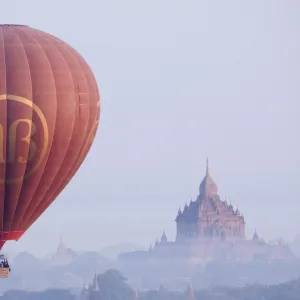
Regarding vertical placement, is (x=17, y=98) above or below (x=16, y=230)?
above

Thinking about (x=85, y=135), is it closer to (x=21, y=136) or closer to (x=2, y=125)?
(x=21, y=136)

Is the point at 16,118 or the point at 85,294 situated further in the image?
the point at 85,294

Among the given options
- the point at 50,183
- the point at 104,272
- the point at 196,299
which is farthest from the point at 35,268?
the point at 50,183

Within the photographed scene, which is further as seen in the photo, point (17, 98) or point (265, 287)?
point (265, 287)

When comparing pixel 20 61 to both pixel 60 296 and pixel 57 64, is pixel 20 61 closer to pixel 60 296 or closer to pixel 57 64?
pixel 57 64

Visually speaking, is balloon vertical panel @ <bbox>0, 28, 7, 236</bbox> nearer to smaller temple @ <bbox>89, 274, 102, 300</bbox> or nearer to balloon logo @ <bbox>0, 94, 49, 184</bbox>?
balloon logo @ <bbox>0, 94, 49, 184</bbox>

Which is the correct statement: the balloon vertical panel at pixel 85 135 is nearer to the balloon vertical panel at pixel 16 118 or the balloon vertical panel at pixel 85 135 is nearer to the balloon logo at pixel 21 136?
the balloon vertical panel at pixel 16 118

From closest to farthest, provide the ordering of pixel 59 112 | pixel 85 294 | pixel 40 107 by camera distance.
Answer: pixel 40 107 < pixel 59 112 < pixel 85 294

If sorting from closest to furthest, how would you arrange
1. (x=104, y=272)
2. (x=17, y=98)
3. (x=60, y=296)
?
(x=17, y=98) → (x=60, y=296) → (x=104, y=272)

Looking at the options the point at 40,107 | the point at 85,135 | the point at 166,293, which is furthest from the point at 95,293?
the point at 40,107
